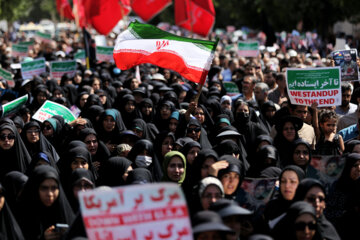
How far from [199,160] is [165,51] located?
7.33 ft

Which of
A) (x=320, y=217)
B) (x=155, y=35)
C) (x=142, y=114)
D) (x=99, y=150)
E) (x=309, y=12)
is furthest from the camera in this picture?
(x=309, y=12)

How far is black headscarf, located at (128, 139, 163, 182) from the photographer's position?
7.14m

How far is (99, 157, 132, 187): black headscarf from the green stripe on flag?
71.5 inches

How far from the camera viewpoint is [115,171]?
6.60m

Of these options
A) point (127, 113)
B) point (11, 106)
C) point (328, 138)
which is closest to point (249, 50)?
point (127, 113)

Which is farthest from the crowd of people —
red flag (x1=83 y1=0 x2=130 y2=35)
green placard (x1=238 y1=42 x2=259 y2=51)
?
red flag (x1=83 y1=0 x2=130 y2=35)

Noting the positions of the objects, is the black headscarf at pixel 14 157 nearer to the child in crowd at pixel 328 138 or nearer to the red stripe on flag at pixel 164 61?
the red stripe on flag at pixel 164 61

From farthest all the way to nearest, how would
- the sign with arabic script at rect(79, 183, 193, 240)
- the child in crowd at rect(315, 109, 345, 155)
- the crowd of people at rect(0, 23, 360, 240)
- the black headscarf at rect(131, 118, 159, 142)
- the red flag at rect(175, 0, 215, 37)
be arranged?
the red flag at rect(175, 0, 215, 37), the black headscarf at rect(131, 118, 159, 142), the child in crowd at rect(315, 109, 345, 155), the crowd of people at rect(0, 23, 360, 240), the sign with arabic script at rect(79, 183, 193, 240)

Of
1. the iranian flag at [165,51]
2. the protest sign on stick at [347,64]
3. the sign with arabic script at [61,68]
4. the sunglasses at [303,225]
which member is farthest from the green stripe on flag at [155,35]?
the sign with arabic script at [61,68]

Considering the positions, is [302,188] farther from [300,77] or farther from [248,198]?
[300,77]

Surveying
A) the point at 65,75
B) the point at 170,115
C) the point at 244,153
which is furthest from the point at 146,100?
the point at 65,75

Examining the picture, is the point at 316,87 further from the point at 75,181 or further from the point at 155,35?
the point at 75,181

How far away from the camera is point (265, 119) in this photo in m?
9.48

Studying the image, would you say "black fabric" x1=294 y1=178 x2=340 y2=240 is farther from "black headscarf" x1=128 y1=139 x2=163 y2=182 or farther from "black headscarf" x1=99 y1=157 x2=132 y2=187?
"black headscarf" x1=128 y1=139 x2=163 y2=182
